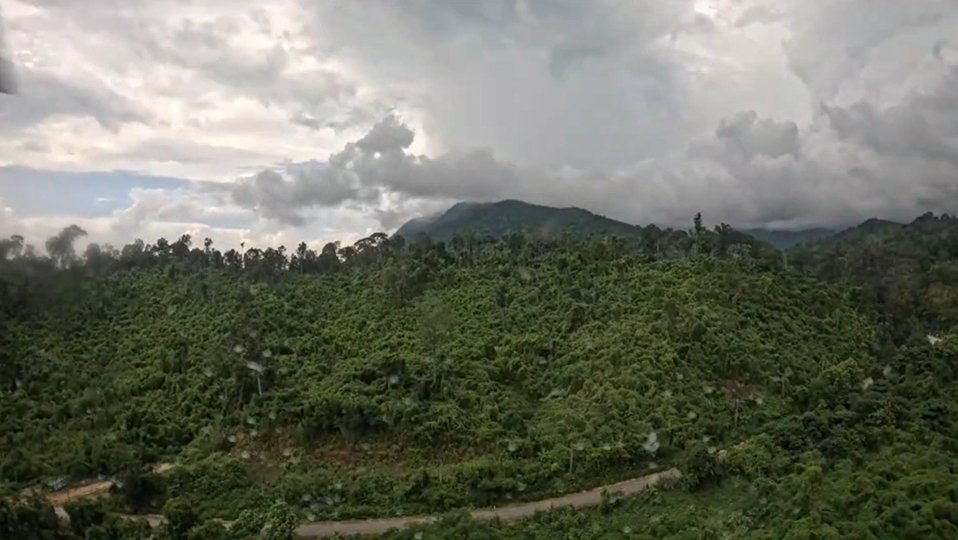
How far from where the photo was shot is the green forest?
3453 cm

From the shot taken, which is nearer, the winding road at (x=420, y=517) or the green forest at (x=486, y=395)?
the green forest at (x=486, y=395)

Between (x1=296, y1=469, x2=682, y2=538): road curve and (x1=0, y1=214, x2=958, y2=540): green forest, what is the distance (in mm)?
657

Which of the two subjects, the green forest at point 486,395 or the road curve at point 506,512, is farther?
the road curve at point 506,512

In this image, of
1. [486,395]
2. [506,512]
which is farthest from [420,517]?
[486,395]

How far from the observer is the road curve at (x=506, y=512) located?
120ft

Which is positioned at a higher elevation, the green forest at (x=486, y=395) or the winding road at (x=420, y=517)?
the green forest at (x=486, y=395)

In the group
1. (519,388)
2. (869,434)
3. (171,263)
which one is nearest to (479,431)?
(519,388)

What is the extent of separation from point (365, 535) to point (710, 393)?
866 inches

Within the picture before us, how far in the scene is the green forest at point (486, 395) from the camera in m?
34.5

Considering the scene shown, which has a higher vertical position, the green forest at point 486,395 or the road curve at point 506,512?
the green forest at point 486,395

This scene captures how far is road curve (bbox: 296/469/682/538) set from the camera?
36.7m

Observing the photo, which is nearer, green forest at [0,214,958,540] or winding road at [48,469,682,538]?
green forest at [0,214,958,540]

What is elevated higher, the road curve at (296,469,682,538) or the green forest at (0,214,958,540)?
the green forest at (0,214,958,540)

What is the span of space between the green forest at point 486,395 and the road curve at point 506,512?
657 mm
